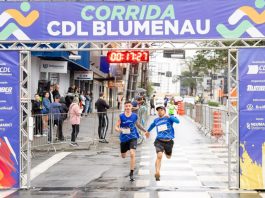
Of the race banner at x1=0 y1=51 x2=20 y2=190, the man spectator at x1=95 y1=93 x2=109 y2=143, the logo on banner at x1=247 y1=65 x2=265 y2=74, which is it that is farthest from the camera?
the man spectator at x1=95 y1=93 x2=109 y2=143

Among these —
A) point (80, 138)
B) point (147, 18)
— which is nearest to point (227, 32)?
point (147, 18)

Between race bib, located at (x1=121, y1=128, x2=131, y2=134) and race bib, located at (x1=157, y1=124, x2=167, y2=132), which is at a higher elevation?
race bib, located at (x1=157, y1=124, x2=167, y2=132)

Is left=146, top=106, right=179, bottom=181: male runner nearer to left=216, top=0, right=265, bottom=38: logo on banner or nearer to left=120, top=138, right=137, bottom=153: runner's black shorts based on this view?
left=120, top=138, right=137, bottom=153: runner's black shorts

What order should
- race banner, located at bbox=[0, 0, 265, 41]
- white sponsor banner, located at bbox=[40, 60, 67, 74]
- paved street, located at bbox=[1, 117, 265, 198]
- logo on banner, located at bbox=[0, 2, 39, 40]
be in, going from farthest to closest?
white sponsor banner, located at bbox=[40, 60, 67, 74], logo on banner, located at bbox=[0, 2, 39, 40], race banner, located at bbox=[0, 0, 265, 41], paved street, located at bbox=[1, 117, 265, 198]

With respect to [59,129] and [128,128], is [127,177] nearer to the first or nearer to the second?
[128,128]

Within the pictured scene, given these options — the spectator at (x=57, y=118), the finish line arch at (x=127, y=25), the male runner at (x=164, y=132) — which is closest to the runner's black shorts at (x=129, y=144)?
the male runner at (x=164, y=132)

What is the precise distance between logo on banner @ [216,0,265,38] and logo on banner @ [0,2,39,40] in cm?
404

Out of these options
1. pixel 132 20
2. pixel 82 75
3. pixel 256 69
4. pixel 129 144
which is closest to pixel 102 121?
Result: pixel 129 144

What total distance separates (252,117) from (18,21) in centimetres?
526

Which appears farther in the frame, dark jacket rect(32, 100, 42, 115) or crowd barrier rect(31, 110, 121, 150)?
dark jacket rect(32, 100, 42, 115)

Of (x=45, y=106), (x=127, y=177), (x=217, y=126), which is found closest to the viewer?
(x=127, y=177)

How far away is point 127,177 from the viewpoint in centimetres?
1238

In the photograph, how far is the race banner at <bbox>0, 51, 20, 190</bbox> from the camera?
11.2 m

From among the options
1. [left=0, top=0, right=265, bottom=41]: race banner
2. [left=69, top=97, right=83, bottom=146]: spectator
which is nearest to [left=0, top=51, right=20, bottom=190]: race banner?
[left=0, top=0, right=265, bottom=41]: race banner
